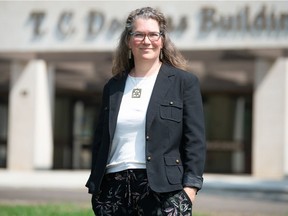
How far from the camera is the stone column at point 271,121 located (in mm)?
19094

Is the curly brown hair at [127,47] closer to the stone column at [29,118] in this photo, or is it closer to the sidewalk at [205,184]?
the sidewalk at [205,184]

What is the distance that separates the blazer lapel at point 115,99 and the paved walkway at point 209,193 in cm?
613

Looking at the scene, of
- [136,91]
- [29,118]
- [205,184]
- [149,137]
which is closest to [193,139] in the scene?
[149,137]

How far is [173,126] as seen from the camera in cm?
329

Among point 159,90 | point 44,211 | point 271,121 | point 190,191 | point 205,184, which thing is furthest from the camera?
point 271,121

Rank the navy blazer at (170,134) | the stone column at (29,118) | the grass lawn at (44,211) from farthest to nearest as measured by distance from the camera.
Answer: the stone column at (29,118) < the grass lawn at (44,211) < the navy blazer at (170,134)

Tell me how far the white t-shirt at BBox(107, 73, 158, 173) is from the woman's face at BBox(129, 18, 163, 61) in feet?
0.46

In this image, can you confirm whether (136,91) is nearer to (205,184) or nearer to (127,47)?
(127,47)

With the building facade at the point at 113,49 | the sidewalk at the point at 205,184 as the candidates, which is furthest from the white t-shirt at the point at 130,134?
the building facade at the point at 113,49

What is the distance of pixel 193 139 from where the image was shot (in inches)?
130

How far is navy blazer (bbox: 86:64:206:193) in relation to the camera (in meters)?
3.24

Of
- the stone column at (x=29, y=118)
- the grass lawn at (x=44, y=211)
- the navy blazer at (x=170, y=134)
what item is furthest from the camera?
the stone column at (x=29, y=118)

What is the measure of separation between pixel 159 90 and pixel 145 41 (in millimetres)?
252

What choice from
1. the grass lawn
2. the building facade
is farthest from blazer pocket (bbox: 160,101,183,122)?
the building facade
